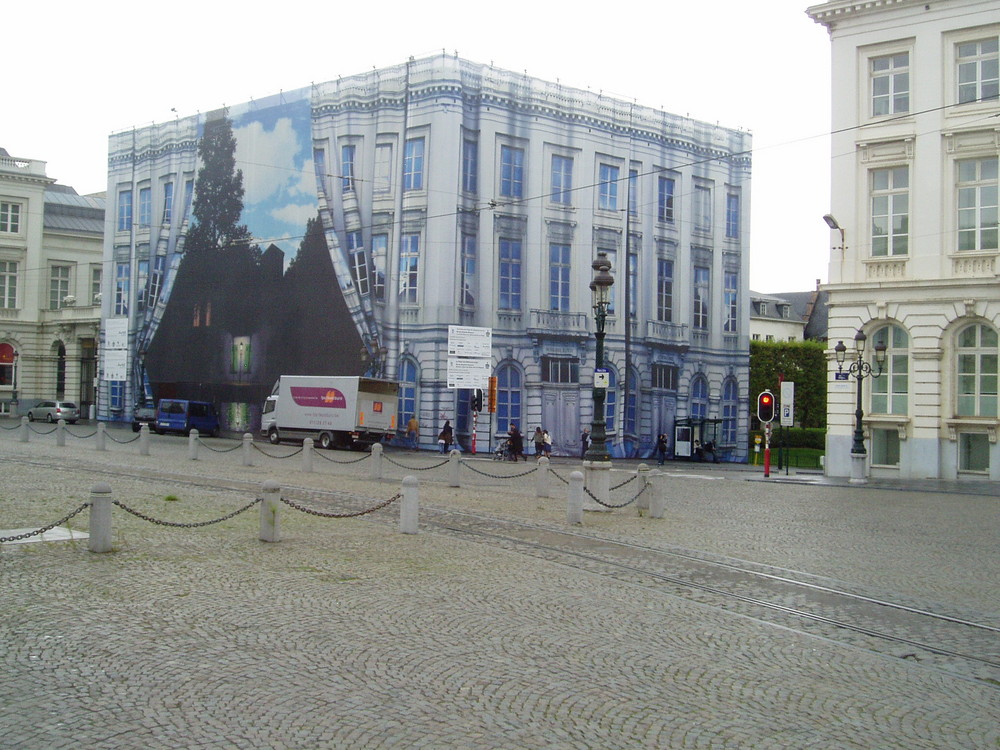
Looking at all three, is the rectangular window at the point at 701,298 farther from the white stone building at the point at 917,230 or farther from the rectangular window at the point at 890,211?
the rectangular window at the point at 890,211

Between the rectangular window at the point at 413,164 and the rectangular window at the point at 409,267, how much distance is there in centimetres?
236

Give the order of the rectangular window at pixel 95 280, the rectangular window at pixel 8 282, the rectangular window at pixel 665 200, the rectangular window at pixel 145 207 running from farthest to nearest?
the rectangular window at pixel 95 280, the rectangular window at pixel 8 282, the rectangular window at pixel 145 207, the rectangular window at pixel 665 200

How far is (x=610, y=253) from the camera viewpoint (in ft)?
154

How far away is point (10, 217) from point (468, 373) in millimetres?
42409

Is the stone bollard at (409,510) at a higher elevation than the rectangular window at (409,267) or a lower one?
lower

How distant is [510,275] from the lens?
4509cm

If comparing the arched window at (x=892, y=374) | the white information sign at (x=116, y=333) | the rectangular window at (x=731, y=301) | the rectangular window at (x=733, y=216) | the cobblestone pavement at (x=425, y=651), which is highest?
the rectangular window at (x=733, y=216)

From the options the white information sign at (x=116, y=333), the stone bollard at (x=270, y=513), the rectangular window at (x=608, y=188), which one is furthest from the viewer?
the white information sign at (x=116, y=333)

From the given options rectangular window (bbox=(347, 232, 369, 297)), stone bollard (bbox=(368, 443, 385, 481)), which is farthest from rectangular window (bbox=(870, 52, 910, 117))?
rectangular window (bbox=(347, 232, 369, 297))

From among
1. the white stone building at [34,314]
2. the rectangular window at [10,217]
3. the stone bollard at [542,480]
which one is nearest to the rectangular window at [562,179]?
the stone bollard at [542,480]

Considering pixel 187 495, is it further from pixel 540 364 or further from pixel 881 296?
pixel 540 364

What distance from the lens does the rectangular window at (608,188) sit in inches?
1843

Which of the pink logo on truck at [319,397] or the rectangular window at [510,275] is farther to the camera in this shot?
the rectangular window at [510,275]

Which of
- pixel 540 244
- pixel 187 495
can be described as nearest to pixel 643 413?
pixel 540 244
